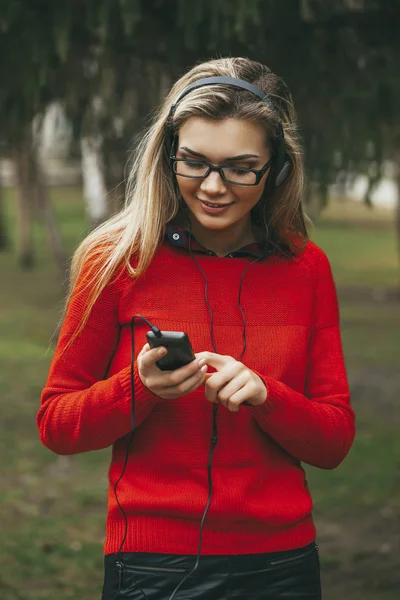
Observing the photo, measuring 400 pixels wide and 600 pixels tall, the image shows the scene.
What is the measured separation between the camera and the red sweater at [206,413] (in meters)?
2.42

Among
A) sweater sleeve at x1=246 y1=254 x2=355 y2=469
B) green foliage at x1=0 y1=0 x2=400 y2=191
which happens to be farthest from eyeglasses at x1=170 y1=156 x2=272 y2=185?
green foliage at x1=0 y1=0 x2=400 y2=191

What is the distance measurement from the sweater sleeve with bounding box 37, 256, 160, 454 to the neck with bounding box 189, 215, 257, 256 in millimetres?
261

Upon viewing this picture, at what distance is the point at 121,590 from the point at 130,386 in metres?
0.45

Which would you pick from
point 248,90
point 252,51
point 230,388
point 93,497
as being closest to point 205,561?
point 230,388

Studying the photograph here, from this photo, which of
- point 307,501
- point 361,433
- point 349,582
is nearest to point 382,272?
point 361,433

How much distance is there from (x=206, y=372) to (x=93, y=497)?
4876 millimetres

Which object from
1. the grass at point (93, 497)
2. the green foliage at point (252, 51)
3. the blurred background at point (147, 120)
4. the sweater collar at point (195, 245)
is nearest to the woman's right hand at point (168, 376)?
the sweater collar at point (195, 245)

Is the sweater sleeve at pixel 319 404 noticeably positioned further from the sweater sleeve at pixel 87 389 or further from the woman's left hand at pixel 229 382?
the sweater sleeve at pixel 87 389

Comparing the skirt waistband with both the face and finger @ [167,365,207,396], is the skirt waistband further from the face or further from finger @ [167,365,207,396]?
the face

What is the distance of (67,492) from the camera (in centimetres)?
729

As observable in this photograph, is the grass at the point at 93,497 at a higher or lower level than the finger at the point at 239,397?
lower

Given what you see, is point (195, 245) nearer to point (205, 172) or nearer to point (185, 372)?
point (205, 172)

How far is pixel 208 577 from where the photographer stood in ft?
7.93

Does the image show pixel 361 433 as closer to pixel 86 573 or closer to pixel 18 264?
pixel 86 573
